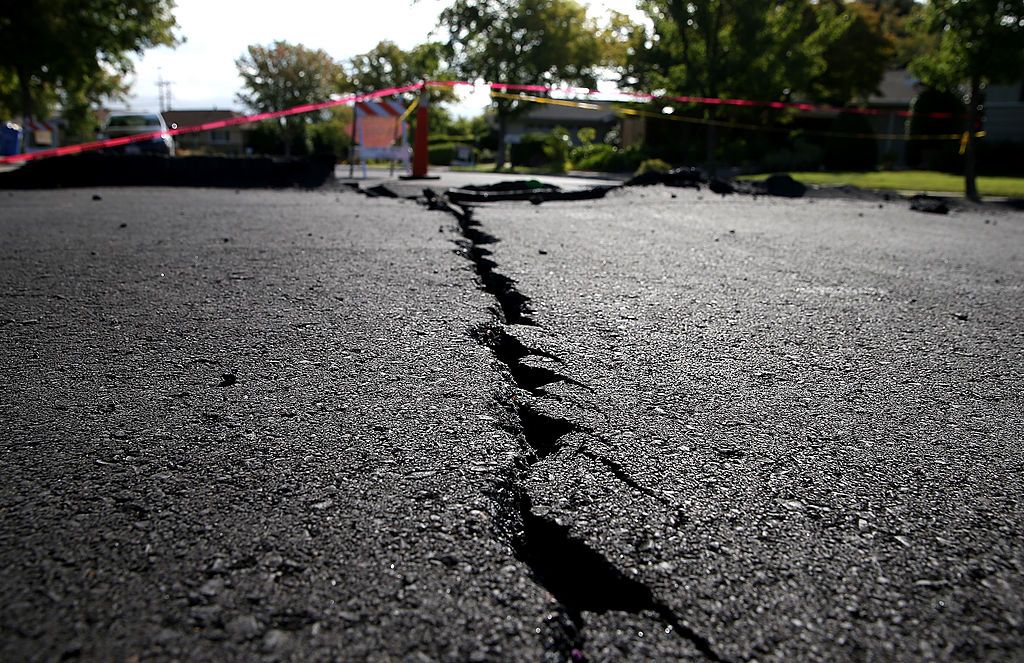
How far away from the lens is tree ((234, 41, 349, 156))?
5356 centimetres

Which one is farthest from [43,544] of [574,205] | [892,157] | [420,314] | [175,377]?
[892,157]

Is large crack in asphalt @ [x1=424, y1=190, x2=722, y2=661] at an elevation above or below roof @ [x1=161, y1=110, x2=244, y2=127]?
below

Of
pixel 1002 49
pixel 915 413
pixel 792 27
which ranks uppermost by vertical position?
pixel 792 27

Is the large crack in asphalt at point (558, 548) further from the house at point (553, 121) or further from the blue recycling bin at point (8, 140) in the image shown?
the house at point (553, 121)

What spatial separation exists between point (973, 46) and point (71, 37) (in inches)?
969

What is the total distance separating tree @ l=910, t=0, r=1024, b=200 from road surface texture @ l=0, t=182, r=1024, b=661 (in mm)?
11901

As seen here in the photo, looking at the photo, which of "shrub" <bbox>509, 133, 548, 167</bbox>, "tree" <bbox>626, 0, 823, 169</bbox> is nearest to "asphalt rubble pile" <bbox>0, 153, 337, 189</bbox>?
"tree" <bbox>626, 0, 823, 169</bbox>

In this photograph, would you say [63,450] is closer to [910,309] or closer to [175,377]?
[175,377]

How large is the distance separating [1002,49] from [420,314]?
14202mm

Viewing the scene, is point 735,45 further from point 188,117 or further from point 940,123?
point 188,117

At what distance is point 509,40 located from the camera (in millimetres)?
36062

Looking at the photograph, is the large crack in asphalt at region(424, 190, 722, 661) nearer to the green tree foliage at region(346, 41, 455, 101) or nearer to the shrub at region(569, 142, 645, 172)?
the shrub at region(569, 142, 645, 172)

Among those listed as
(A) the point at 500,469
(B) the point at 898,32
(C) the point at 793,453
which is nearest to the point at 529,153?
(B) the point at 898,32

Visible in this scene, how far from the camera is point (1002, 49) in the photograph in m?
13.1
